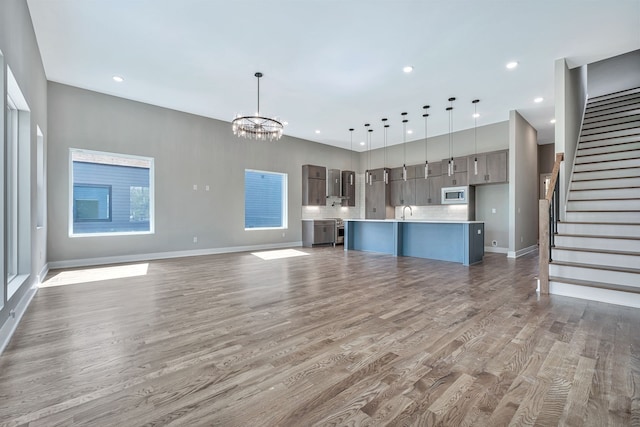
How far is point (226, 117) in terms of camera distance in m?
7.45

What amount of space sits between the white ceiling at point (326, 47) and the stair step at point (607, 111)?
120 cm

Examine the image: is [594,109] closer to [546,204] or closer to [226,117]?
[546,204]

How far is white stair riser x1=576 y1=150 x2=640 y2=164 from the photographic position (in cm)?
521

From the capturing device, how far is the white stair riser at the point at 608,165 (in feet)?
16.4

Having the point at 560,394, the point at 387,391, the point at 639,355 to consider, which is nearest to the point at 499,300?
the point at 639,355

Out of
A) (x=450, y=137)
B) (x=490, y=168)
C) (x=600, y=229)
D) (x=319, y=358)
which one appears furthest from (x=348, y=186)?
(x=319, y=358)

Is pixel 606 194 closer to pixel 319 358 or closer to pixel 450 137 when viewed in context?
pixel 450 137

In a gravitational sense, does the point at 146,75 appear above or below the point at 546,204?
above

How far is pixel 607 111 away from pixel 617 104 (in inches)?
12.9

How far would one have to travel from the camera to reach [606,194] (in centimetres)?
481

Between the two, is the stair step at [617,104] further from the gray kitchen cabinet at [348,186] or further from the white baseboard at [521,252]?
the gray kitchen cabinet at [348,186]

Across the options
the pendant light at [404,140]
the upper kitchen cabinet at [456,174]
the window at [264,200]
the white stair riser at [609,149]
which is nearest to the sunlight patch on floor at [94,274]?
the window at [264,200]

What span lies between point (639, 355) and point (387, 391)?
2.02 meters

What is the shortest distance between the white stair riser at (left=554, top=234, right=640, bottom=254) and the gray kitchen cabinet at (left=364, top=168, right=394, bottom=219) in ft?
19.0
